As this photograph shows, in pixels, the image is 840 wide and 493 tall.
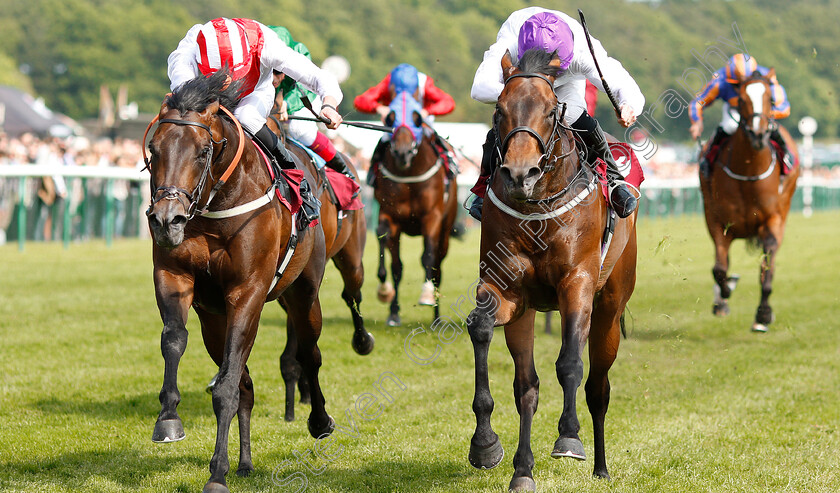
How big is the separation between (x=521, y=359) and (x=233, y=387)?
52.2 inches

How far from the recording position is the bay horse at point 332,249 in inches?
235

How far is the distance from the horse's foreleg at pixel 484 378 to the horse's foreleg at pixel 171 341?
1241mm

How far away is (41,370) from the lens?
710cm

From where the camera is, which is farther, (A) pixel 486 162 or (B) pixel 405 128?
(B) pixel 405 128

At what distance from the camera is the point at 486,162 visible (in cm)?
467

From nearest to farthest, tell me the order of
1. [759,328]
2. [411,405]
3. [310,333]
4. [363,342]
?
[310,333]
[411,405]
[363,342]
[759,328]

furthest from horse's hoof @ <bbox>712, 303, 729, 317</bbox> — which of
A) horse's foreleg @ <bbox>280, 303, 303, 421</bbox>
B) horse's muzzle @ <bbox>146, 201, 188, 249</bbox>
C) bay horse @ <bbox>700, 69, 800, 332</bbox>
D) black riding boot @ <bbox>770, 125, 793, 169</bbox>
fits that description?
horse's muzzle @ <bbox>146, 201, 188, 249</bbox>

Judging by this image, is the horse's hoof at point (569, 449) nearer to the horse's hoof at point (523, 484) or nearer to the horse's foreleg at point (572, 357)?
the horse's foreleg at point (572, 357)

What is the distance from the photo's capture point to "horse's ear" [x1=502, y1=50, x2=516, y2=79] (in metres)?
4.24

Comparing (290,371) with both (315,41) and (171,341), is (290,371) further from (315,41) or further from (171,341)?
(315,41)

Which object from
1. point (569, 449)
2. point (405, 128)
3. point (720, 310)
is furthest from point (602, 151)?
point (720, 310)

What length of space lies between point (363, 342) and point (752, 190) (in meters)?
4.33

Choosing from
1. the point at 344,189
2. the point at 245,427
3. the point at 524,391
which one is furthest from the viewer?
the point at 344,189

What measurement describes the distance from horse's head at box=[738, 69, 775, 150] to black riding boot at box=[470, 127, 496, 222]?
4.97 metres
